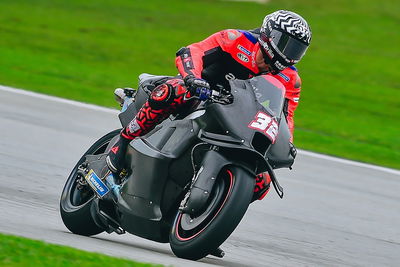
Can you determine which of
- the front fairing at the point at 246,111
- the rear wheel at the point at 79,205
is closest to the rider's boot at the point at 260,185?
the front fairing at the point at 246,111

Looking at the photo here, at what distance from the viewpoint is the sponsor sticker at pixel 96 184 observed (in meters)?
5.97

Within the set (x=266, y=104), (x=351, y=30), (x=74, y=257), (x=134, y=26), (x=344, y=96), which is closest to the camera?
(x=74, y=257)

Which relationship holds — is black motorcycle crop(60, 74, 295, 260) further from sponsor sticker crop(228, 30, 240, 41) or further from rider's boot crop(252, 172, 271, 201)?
sponsor sticker crop(228, 30, 240, 41)

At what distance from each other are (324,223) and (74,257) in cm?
343

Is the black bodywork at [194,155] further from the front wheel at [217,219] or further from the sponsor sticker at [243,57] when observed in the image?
the sponsor sticker at [243,57]

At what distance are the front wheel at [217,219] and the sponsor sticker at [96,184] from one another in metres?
0.92

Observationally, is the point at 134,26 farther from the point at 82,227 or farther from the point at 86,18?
the point at 82,227

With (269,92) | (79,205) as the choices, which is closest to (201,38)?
(79,205)

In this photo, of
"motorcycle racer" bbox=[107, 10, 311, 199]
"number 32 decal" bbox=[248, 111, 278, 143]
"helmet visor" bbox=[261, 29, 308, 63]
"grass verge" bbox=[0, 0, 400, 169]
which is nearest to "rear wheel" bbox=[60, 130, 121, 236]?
"motorcycle racer" bbox=[107, 10, 311, 199]

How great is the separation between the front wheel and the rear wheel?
1.08 m

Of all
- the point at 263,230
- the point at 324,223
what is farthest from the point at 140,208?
the point at 324,223

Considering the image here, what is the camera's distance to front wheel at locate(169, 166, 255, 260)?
4805 millimetres

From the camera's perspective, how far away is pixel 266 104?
521 centimetres

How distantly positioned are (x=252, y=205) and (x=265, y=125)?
288 centimetres
